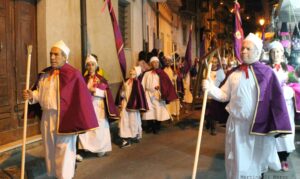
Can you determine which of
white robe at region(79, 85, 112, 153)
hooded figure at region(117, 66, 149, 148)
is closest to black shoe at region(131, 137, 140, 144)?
hooded figure at region(117, 66, 149, 148)

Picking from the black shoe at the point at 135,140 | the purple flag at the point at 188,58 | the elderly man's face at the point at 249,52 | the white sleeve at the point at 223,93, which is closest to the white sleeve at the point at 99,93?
the black shoe at the point at 135,140

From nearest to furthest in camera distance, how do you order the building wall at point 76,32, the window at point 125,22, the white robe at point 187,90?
the building wall at point 76,32 → the window at point 125,22 → the white robe at point 187,90

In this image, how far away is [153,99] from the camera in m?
11.7

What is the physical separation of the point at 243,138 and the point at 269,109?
0.50 m

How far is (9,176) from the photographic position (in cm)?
638

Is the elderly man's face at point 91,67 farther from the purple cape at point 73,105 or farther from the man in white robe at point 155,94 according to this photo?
the man in white robe at point 155,94

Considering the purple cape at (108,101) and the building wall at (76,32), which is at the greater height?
the building wall at (76,32)

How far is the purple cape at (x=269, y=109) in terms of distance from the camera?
5.38 meters

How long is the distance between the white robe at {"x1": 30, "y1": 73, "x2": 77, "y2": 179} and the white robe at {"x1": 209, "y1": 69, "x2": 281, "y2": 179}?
2.20 meters

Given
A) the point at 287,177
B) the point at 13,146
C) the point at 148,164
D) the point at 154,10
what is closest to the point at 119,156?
the point at 148,164

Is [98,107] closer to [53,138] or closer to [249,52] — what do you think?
[53,138]

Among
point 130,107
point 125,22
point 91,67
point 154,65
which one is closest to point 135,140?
point 130,107

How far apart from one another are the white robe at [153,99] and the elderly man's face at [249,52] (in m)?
6.09

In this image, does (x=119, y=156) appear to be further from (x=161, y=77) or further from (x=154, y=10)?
(x=154, y=10)
